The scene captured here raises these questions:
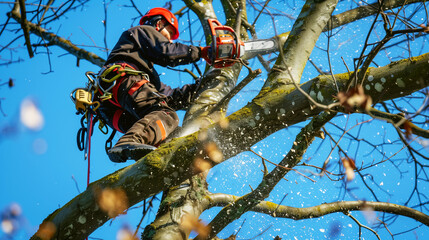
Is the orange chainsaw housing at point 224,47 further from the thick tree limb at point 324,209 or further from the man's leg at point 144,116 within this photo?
the thick tree limb at point 324,209

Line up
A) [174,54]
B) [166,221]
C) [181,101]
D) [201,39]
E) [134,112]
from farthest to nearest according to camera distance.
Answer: [201,39] < [181,101] < [174,54] < [134,112] < [166,221]

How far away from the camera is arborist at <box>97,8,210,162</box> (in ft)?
8.09

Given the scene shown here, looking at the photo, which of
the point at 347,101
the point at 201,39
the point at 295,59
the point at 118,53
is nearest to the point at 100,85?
the point at 118,53

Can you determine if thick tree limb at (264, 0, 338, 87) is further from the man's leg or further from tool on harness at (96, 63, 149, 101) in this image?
tool on harness at (96, 63, 149, 101)

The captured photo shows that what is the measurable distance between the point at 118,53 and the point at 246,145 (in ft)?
5.03

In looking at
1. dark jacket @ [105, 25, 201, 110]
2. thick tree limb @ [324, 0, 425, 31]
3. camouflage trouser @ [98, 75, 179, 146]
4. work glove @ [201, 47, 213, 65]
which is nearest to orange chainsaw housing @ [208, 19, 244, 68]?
work glove @ [201, 47, 213, 65]

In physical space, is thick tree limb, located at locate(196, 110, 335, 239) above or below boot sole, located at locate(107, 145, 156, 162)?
below

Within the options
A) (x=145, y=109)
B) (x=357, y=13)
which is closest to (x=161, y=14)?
(x=145, y=109)

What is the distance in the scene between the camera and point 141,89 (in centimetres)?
262

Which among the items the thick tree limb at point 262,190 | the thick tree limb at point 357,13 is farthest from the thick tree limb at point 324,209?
the thick tree limb at point 357,13

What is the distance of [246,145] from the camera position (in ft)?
5.66

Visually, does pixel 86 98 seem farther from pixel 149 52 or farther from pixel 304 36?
pixel 304 36

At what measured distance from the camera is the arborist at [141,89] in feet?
8.09

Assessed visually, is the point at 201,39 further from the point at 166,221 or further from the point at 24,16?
the point at 166,221
